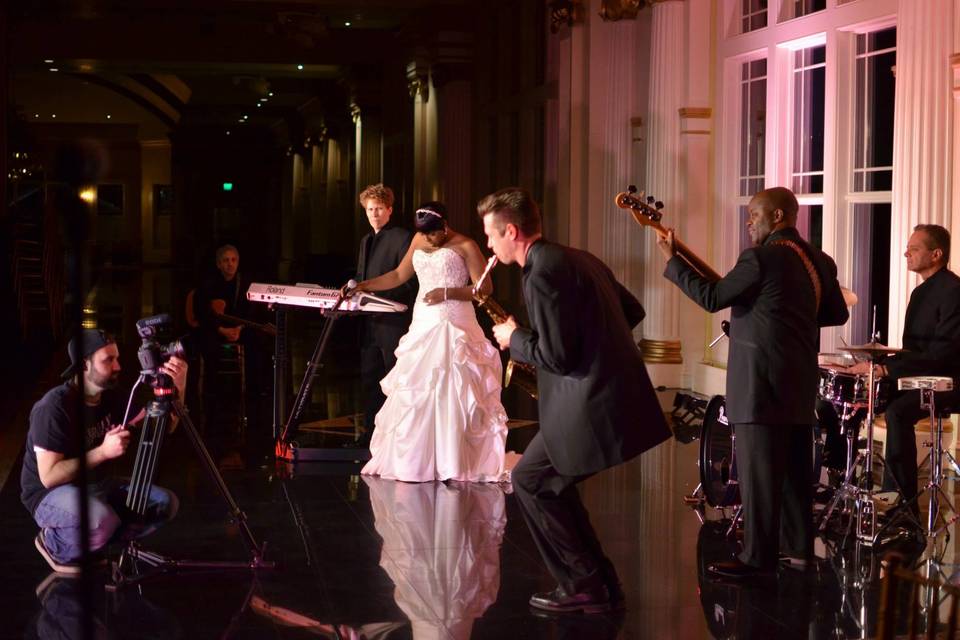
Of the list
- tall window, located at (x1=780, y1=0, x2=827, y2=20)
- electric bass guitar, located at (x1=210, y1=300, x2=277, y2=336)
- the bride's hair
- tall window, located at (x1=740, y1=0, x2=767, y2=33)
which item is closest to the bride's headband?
the bride's hair

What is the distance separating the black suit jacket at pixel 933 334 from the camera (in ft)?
20.7

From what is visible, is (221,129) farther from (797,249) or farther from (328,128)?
(797,249)

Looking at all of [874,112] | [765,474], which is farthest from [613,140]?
[765,474]

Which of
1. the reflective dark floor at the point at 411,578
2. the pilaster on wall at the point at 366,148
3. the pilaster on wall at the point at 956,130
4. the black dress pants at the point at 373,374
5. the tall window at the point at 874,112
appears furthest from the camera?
the pilaster on wall at the point at 366,148

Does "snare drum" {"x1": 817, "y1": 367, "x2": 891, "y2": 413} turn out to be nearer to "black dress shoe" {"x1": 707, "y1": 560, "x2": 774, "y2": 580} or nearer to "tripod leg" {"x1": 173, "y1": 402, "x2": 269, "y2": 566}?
"black dress shoe" {"x1": 707, "y1": 560, "x2": 774, "y2": 580}

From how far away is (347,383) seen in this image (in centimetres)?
1224

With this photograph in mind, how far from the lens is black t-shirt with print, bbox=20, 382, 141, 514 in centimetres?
499

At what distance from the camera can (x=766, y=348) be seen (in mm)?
5227

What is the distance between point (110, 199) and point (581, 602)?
41309 millimetres

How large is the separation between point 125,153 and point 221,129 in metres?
3.78

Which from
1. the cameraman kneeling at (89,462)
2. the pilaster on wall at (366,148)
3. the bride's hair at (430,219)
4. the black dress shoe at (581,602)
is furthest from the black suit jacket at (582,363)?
the pilaster on wall at (366,148)

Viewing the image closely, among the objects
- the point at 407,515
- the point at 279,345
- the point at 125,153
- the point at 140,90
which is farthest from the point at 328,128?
the point at 407,515

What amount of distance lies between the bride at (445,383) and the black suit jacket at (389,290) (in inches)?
25.2

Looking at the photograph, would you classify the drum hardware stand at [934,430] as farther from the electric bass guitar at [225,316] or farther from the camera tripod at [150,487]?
the electric bass guitar at [225,316]
